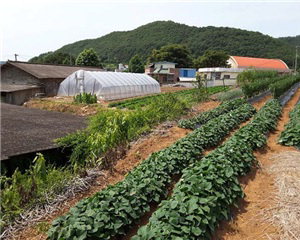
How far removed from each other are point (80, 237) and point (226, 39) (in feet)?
289

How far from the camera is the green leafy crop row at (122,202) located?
3434 mm

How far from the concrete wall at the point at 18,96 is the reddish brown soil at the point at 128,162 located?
1531cm

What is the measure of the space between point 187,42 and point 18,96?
2785 inches

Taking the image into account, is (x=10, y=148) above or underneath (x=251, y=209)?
above

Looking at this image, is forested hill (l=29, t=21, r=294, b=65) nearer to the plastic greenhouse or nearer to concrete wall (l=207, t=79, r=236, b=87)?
concrete wall (l=207, t=79, r=236, b=87)

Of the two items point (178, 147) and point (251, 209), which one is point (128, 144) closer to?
point (178, 147)

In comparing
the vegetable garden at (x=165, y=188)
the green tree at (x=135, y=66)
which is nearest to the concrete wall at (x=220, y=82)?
the green tree at (x=135, y=66)

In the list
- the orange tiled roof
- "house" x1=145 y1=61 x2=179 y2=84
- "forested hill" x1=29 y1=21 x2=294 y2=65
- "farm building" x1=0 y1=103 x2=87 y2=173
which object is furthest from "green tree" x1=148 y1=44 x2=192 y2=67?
"farm building" x1=0 y1=103 x2=87 y2=173

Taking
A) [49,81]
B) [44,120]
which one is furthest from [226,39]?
[44,120]

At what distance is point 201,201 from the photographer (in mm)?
3826

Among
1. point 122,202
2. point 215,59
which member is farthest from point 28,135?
point 215,59

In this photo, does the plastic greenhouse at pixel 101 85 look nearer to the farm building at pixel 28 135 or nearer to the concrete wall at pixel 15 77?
the concrete wall at pixel 15 77

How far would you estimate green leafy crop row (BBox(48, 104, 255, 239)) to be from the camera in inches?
135

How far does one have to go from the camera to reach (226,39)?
84000 millimetres
